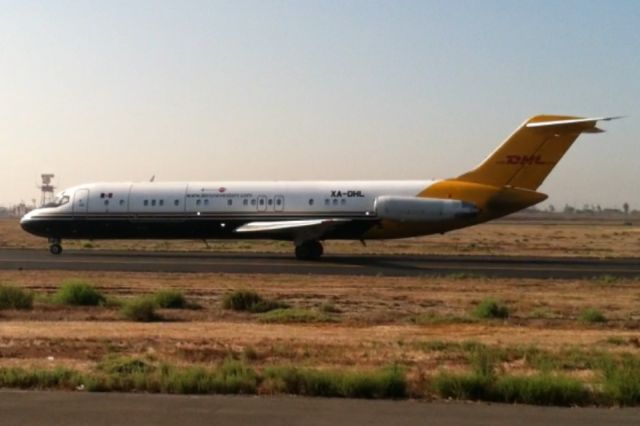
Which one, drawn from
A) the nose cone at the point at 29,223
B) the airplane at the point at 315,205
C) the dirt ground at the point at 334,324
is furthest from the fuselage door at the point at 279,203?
the nose cone at the point at 29,223

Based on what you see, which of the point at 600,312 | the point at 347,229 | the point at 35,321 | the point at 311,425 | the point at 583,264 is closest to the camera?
the point at 311,425

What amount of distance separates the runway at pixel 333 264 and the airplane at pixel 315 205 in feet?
3.87

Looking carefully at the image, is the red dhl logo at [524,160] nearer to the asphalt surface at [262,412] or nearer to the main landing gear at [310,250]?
the main landing gear at [310,250]

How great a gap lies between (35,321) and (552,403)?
460 inches

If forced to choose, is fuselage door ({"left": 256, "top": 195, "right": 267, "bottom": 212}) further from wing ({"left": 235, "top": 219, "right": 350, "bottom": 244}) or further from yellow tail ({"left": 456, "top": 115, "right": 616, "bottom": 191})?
yellow tail ({"left": 456, "top": 115, "right": 616, "bottom": 191})

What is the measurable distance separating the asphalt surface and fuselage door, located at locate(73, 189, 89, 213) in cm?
3081

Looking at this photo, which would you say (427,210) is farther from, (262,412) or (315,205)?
(262,412)

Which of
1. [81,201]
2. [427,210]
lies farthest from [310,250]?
[81,201]

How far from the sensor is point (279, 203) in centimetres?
3775

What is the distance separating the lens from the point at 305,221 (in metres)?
37.1

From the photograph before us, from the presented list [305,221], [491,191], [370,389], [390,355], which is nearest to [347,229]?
[305,221]

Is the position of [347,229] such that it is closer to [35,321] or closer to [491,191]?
[491,191]

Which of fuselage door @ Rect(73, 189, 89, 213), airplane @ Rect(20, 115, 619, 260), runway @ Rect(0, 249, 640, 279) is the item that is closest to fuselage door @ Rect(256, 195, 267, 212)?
airplane @ Rect(20, 115, 619, 260)

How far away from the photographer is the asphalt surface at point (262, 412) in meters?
8.29
